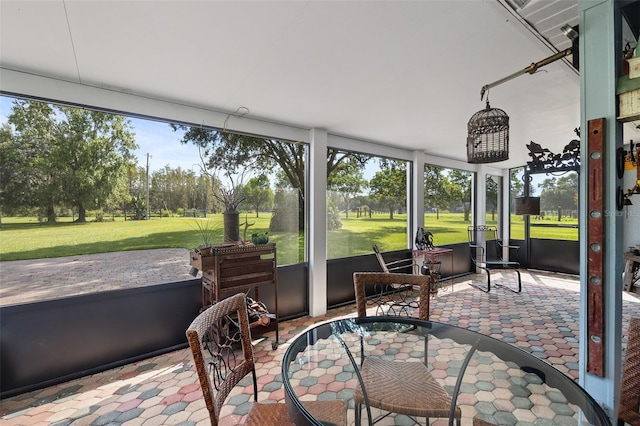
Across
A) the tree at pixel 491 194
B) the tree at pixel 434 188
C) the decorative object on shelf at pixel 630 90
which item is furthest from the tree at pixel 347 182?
the tree at pixel 491 194

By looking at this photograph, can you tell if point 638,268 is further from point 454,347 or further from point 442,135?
point 454,347

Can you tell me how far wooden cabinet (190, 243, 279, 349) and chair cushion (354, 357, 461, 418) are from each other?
143 cm

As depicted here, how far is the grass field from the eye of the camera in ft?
7.31

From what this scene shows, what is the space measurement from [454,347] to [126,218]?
295 cm

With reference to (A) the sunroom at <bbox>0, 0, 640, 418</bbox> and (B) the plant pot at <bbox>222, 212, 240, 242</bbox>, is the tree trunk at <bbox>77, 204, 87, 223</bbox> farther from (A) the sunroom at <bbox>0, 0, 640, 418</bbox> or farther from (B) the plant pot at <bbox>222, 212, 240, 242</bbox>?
(B) the plant pot at <bbox>222, 212, 240, 242</bbox>

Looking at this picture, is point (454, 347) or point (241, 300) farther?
point (454, 347)

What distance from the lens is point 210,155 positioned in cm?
305

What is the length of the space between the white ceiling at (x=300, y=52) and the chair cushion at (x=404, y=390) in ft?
6.46

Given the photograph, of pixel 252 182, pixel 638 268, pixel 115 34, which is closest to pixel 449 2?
pixel 115 34

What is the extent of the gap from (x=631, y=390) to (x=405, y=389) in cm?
85

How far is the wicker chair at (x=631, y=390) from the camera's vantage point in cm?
102

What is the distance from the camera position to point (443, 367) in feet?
5.50

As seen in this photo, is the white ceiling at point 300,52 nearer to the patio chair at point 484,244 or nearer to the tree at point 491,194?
the patio chair at point 484,244

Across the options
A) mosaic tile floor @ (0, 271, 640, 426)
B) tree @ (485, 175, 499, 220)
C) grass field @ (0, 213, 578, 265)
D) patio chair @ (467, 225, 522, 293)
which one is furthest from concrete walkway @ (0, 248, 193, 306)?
tree @ (485, 175, 499, 220)
